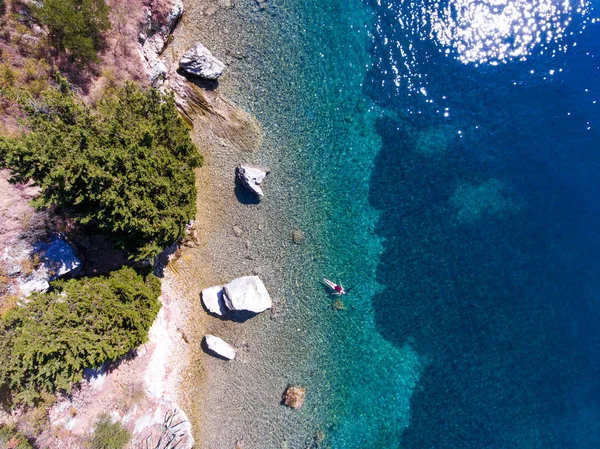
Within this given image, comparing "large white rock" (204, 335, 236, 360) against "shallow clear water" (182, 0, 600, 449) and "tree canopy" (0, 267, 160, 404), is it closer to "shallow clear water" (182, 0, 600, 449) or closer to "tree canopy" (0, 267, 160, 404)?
"shallow clear water" (182, 0, 600, 449)

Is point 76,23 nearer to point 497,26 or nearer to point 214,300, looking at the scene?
point 214,300

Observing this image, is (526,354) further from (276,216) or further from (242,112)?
(242,112)

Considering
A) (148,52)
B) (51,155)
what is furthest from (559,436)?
(148,52)

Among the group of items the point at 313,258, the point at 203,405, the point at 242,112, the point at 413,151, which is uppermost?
the point at 413,151

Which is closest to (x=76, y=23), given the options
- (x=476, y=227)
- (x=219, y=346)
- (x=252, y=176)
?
(x=252, y=176)

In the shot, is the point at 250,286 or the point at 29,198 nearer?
the point at 29,198

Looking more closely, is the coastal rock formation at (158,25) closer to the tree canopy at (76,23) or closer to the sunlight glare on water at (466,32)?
the tree canopy at (76,23)
